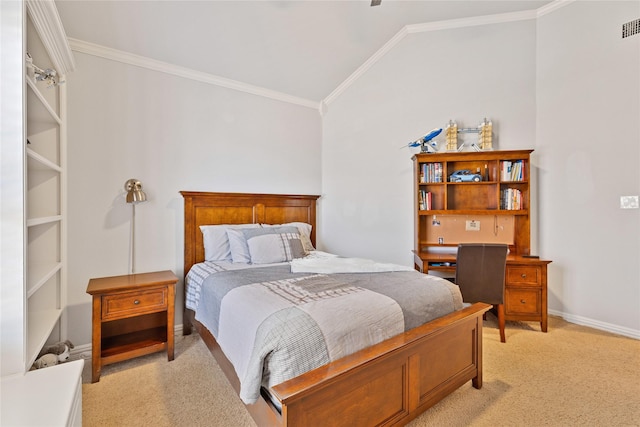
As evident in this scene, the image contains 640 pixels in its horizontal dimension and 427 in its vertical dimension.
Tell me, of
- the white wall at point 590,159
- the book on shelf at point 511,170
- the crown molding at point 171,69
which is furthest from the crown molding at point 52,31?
the white wall at point 590,159

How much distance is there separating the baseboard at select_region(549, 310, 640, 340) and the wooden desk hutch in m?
0.56

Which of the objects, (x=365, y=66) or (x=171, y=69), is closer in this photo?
(x=171, y=69)

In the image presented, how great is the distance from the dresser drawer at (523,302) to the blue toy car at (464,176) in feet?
4.00

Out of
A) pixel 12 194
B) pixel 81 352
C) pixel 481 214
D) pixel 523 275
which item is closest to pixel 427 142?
pixel 481 214

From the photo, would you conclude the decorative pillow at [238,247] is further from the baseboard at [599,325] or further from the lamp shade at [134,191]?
the baseboard at [599,325]

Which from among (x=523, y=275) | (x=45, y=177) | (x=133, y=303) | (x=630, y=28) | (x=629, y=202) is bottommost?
(x=133, y=303)

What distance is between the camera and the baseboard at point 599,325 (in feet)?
8.85

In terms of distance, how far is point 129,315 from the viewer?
7.14 feet

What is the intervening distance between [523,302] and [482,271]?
67cm

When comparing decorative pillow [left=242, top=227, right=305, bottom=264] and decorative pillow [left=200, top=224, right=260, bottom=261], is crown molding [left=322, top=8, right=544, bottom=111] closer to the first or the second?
decorative pillow [left=242, top=227, right=305, bottom=264]

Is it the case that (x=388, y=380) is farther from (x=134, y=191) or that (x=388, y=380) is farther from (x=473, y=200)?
(x=473, y=200)

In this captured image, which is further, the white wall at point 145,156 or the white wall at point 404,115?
the white wall at point 404,115

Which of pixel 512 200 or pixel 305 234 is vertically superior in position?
pixel 512 200

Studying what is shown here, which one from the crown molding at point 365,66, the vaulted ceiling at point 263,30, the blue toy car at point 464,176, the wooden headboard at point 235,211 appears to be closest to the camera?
the vaulted ceiling at point 263,30
